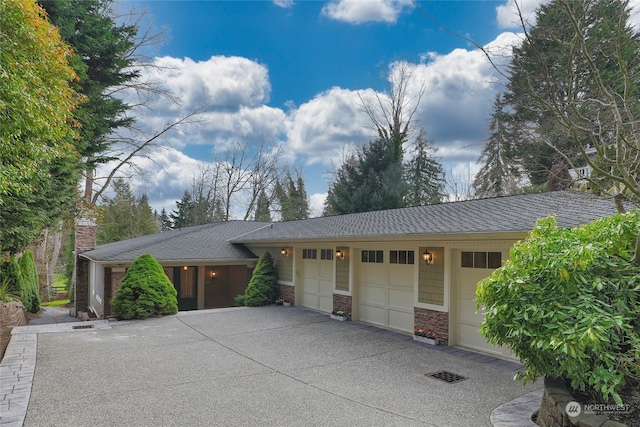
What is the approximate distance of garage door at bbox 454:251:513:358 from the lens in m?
7.41

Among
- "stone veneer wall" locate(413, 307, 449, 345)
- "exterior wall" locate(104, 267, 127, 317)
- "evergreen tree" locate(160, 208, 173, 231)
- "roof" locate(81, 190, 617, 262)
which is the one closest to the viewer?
"roof" locate(81, 190, 617, 262)

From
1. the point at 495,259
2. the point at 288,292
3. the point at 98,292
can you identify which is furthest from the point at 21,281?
the point at 495,259

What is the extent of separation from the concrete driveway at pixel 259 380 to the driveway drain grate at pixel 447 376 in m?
0.14

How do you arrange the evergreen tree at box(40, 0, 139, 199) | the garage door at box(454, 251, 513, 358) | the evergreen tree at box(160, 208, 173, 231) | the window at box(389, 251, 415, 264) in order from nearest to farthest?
1. the garage door at box(454, 251, 513, 358)
2. the window at box(389, 251, 415, 264)
3. the evergreen tree at box(40, 0, 139, 199)
4. the evergreen tree at box(160, 208, 173, 231)

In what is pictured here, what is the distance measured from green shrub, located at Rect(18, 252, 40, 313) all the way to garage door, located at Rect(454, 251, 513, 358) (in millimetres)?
15396

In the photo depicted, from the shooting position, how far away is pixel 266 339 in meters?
8.66

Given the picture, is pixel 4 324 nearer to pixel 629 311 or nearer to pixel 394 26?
pixel 629 311

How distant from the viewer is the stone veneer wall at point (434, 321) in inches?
313

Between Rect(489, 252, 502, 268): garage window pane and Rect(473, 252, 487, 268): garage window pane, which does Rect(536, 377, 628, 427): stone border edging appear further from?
Rect(473, 252, 487, 268): garage window pane

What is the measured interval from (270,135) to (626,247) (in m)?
29.1

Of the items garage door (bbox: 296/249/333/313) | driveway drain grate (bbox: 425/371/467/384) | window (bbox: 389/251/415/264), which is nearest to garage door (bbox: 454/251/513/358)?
window (bbox: 389/251/415/264)

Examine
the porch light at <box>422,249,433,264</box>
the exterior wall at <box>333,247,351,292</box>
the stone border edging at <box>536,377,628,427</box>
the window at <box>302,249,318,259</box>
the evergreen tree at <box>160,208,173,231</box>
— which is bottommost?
the stone border edging at <box>536,377,628,427</box>

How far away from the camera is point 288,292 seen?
1339cm

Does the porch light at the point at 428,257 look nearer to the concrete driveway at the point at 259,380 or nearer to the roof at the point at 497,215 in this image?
the roof at the point at 497,215
